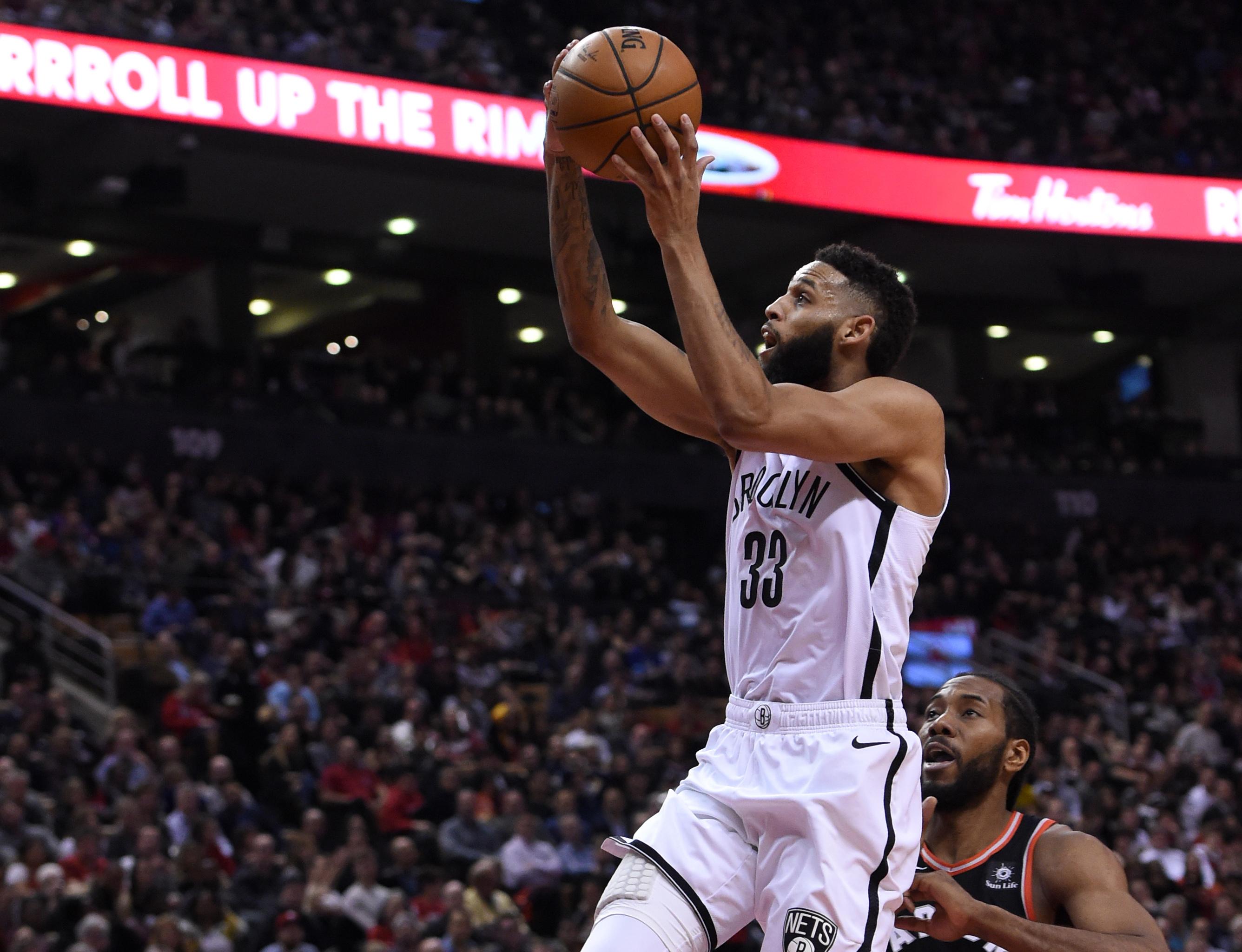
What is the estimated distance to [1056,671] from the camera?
17984 mm

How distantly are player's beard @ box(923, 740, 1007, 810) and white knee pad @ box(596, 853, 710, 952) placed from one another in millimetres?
1174

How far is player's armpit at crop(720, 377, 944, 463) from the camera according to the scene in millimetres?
3307

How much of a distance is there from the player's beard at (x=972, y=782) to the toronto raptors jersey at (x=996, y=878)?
0.12 metres

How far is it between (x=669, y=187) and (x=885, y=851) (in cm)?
146

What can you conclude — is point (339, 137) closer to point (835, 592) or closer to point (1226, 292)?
point (835, 592)

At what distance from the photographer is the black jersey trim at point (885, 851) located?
3.38m

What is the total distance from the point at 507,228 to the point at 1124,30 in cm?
1156

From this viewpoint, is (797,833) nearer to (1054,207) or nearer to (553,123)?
(553,123)

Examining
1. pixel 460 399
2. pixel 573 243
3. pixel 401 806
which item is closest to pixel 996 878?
pixel 573 243

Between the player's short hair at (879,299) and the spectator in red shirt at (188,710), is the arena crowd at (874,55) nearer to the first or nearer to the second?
the spectator in red shirt at (188,710)

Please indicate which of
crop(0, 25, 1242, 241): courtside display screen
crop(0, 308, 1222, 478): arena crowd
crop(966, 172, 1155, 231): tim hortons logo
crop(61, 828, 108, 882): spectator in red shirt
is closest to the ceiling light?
crop(0, 308, 1222, 478): arena crowd

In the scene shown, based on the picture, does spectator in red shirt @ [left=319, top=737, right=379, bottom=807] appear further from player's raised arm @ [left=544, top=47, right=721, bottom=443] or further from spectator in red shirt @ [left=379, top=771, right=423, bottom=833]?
player's raised arm @ [left=544, top=47, right=721, bottom=443]

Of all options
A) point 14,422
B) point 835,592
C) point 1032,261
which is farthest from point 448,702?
point 1032,261

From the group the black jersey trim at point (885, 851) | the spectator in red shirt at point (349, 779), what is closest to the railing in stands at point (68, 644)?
the spectator in red shirt at point (349, 779)
